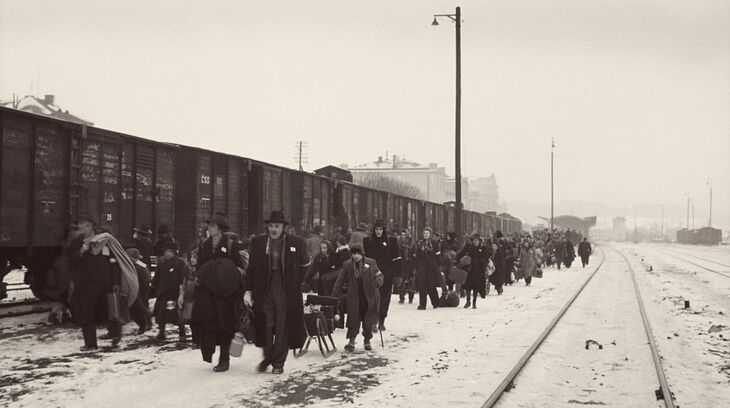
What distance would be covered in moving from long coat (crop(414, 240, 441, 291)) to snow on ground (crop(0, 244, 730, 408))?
2.40m

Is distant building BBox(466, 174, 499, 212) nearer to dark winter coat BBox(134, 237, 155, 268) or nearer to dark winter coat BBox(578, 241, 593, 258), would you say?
dark winter coat BBox(578, 241, 593, 258)

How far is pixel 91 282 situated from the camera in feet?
28.4

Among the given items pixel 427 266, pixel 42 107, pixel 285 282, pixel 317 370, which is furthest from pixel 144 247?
pixel 42 107

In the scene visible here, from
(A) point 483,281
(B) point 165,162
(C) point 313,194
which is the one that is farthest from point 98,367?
(C) point 313,194

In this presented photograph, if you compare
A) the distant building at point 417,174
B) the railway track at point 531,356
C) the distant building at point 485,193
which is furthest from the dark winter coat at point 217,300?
the distant building at point 485,193

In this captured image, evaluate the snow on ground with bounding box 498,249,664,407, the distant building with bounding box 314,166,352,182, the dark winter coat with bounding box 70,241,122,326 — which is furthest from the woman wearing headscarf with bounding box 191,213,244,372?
the distant building with bounding box 314,166,352,182

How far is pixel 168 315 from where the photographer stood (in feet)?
31.2

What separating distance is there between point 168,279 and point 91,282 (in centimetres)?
127

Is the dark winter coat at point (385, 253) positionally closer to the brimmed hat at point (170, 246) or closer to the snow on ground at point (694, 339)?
the brimmed hat at point (170, 246)

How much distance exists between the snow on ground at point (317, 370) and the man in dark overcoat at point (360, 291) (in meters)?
0.38

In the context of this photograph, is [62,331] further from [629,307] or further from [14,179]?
[629,307]

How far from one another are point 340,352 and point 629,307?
28.4 feet

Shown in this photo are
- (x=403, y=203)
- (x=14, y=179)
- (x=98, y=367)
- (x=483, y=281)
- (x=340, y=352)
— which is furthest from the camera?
(x=403, y=203)

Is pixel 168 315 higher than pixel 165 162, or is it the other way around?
pixel 165 162
